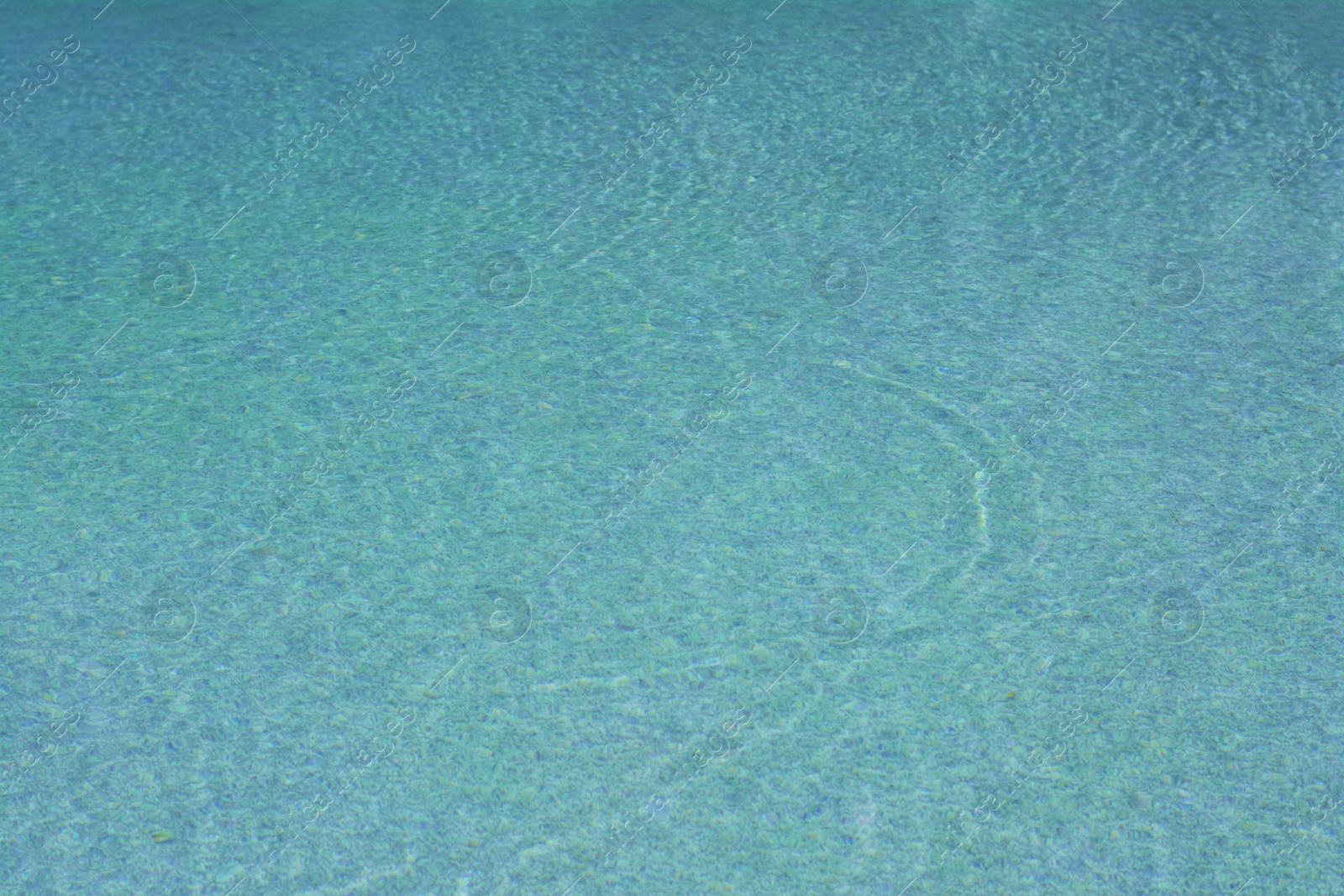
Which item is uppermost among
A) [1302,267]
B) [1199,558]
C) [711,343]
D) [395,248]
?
[395,248]

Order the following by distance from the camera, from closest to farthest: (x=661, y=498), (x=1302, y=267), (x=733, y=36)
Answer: (x=661, y=498), (x=1302, y=267), (x=733, y=36)

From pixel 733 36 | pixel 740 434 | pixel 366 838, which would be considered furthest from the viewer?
pixel 733 36

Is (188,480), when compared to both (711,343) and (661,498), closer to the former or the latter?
(661,498)

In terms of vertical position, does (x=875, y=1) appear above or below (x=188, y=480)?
below

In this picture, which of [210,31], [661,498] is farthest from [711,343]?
[210,31]

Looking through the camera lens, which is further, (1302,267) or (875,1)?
(875,1)

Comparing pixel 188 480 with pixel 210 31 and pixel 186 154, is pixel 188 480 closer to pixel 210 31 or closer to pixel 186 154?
pixel 186 154

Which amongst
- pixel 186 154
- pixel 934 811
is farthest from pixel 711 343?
pixel 186 154
